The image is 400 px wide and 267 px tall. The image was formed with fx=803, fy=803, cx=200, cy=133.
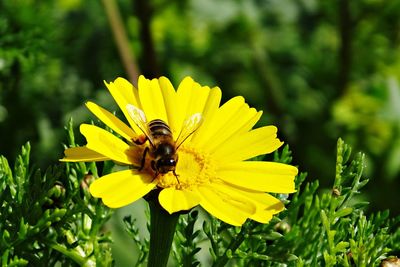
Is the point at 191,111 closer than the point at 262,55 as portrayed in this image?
Yes

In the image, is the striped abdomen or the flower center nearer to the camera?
the flower center

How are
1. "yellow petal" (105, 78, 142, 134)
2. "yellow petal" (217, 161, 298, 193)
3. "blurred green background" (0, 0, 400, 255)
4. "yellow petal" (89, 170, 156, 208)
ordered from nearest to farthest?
1. "yellow petal" (89, 170, 156, 208)
2. "yellow petal" (217, 161, 298, 193)
3. "yellow petal" (105, 78, 142, 134)
4. "blurred green background" (0, 0, 400, 255)

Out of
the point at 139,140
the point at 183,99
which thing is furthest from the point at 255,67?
the point at 139,140

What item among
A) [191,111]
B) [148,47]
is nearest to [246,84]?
[148,47]

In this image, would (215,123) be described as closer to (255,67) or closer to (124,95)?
(124,95)

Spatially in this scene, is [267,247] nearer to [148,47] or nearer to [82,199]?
[82,199]

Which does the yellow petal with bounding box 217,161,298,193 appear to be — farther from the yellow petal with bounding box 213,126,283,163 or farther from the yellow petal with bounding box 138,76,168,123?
the yellow petal with bounding box 138,76,168,123

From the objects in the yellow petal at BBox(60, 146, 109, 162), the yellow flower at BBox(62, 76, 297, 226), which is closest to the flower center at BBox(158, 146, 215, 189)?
the yellow flower at BBox(62, 76, 297, 226)
